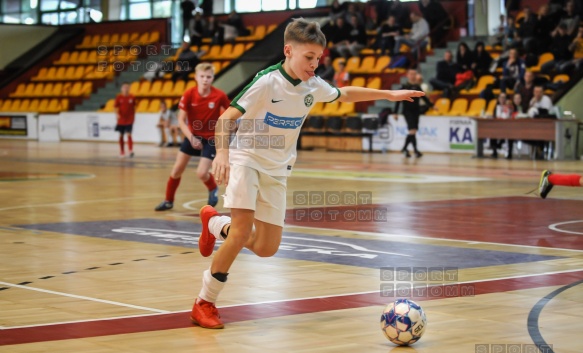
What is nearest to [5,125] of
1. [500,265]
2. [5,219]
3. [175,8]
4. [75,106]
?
[75,106]

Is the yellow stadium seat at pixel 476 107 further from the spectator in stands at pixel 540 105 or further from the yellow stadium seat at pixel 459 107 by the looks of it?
the spectator in stands at pixel 540 105

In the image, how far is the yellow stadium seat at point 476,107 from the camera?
29605 mm

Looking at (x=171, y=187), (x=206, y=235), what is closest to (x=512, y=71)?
(x=171, y=187)

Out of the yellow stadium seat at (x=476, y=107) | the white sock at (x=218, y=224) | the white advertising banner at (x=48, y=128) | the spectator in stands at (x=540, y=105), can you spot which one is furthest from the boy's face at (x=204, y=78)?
A: the white advertising banner at (x=48, y=128)

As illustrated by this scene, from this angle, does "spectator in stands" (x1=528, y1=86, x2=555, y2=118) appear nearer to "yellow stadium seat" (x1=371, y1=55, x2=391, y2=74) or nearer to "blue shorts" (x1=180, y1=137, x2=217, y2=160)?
"yellow stadium seat" (x1=371, y1=55, x2=391, y2=74)

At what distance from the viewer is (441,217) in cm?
1342

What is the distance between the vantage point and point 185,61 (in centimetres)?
3938

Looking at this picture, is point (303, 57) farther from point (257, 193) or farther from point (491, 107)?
point (491, 107)

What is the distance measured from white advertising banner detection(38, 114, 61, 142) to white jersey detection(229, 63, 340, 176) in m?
36.8

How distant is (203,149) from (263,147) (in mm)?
7545

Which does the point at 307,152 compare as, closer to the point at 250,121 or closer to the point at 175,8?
the point at 175,8

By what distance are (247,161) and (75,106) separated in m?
39.0

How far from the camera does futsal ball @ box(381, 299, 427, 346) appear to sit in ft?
19.1

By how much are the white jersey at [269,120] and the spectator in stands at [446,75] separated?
24.6 m
